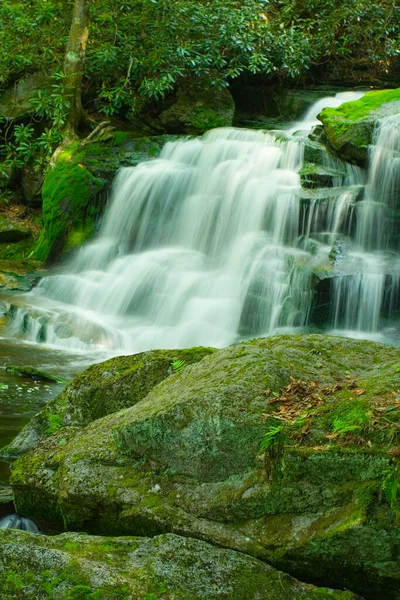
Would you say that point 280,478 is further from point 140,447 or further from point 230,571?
point 140,447

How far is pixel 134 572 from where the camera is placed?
2.82 m

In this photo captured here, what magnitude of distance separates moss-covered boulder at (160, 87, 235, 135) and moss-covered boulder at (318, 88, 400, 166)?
11.4ft

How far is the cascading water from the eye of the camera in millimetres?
9805

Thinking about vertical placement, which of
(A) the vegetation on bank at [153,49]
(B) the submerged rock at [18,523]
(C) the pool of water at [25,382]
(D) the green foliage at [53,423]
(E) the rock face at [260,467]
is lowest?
(C) the pool of water at [25,382]

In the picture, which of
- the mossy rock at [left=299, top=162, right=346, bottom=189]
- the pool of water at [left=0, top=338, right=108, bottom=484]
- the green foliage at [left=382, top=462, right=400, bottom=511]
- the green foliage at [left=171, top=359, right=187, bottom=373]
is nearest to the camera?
the green foliage at [left=382, top=462, right=400, bottom=511]

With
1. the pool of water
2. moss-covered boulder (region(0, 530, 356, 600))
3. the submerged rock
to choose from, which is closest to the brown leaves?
moss-covered boulder (region(0, 530, 356, 600))

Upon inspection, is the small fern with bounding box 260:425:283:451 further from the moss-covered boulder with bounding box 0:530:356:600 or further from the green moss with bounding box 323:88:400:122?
the green moss with bounding box 323:88:400:122

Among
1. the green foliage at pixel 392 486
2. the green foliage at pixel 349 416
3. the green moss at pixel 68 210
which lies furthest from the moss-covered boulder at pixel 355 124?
the green foliage at pixel 392 486

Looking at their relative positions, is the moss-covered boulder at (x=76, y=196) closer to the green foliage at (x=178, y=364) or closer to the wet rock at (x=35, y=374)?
the wet rock at (x=35, y=374)

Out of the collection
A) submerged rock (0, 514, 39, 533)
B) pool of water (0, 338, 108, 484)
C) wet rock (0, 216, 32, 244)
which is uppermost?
wet rock (0, 216, 32, 244)

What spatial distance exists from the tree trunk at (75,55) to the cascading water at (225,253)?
2.87 meters

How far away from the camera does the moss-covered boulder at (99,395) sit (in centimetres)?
492

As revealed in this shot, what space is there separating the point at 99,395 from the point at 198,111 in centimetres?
1223

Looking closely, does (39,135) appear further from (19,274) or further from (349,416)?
(349,416)
